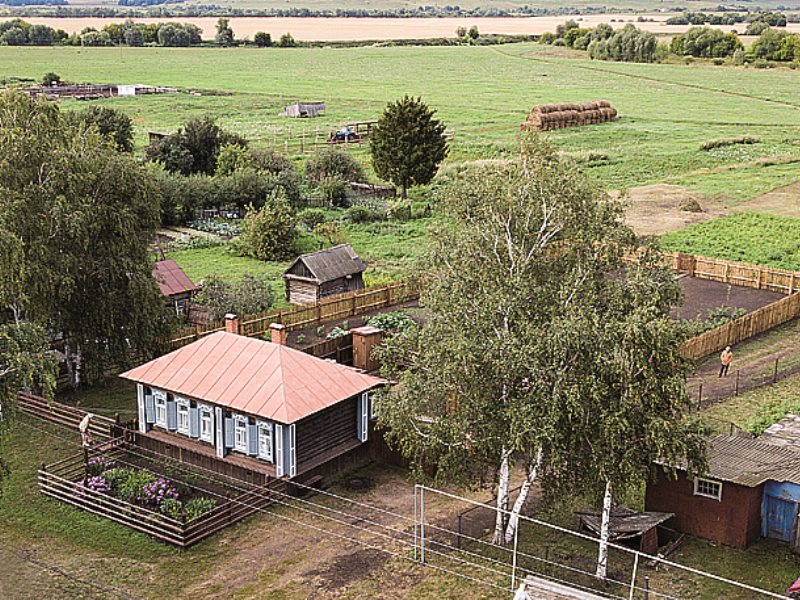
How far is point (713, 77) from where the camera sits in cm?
13912

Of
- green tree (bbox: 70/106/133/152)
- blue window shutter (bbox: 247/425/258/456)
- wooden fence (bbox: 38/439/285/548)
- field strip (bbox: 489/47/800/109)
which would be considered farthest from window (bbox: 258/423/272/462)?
field strip (bbox: 489/47/800/109)

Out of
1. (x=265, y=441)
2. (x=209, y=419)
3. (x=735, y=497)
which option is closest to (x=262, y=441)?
(x=265, y=441)

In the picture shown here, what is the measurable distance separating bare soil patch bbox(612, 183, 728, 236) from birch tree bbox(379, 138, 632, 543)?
1278 inches

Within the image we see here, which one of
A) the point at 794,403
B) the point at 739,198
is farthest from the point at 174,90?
the point at 794,403

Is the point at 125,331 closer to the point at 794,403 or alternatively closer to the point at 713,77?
the point at 794,403

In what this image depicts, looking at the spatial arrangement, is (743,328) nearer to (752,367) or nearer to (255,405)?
(752,367)

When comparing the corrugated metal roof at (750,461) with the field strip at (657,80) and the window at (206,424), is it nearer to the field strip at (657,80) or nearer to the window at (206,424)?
the window at (206,424)

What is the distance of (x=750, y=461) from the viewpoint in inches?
896

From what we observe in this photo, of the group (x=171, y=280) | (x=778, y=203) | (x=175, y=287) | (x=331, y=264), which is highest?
(x=331, y=264)

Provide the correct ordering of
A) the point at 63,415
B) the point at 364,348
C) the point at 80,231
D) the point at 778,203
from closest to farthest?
the point at 80,231 → the point at 63,415 → the point at 364,348 → the point at 778,203

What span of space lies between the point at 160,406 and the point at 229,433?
8.81 ft

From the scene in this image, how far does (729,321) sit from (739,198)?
2931 centimetres

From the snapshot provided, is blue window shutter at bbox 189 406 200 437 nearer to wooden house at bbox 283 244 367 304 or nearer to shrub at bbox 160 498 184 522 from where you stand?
shrub at bbox 160 498 184 522

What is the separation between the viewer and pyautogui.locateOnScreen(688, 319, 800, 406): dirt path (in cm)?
3216
